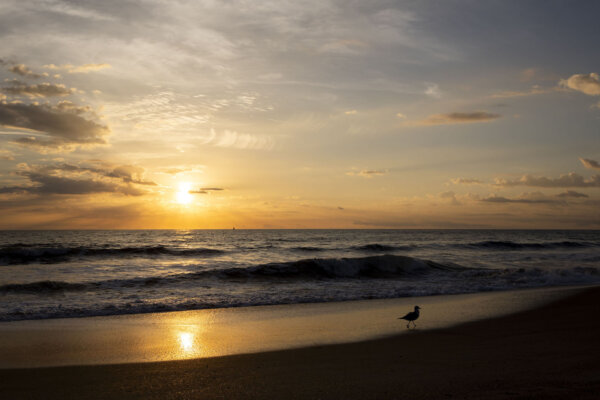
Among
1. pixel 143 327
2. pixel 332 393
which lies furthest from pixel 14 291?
pixel 332 393

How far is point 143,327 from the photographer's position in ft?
35.4

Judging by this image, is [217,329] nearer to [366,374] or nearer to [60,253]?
[366,374]

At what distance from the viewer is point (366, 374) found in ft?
21.2

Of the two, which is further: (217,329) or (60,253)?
(60,253)

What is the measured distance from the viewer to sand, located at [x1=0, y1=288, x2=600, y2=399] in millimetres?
5641

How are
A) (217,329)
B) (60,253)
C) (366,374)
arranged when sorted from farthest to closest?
(60,253) → (217,329) → (366,374)

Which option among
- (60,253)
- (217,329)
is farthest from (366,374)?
(60,253)

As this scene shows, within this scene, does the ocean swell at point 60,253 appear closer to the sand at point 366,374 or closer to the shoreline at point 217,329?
the shoreline at point 217,329

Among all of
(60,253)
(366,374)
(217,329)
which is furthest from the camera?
(60,253)

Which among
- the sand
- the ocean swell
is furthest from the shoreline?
the ocean swell

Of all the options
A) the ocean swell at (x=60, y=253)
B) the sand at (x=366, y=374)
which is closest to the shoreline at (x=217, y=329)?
the sand at (x=366, y=374)

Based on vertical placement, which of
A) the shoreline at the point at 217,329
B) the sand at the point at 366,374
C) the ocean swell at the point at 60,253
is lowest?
the ocean swell at the point at 60,253

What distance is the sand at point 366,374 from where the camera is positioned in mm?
5641

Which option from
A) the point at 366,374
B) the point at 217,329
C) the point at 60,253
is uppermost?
the point at 366,374
